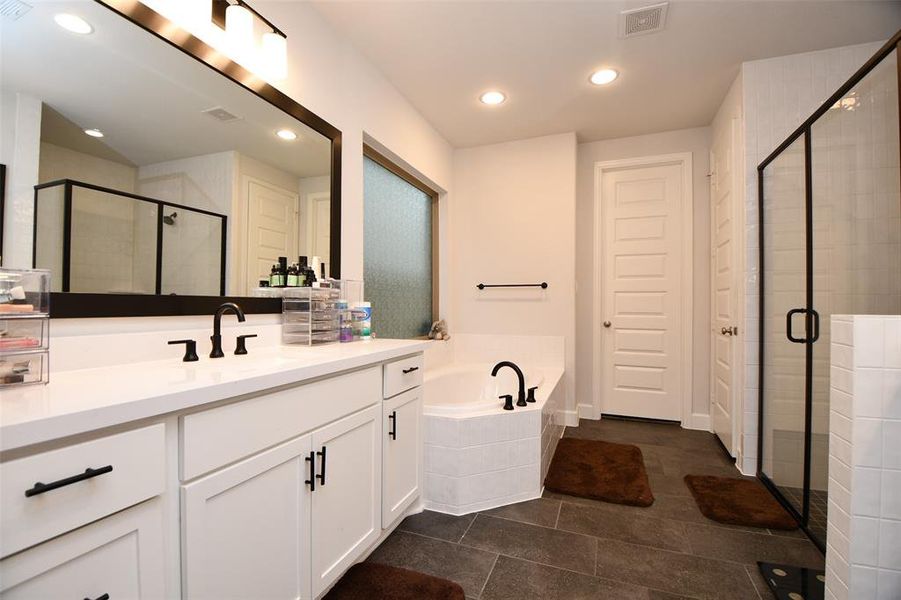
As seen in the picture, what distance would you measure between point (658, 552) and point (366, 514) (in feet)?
3.99

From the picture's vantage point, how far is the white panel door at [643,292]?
11.5 ft

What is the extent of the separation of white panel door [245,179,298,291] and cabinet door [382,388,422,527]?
0.77 meters

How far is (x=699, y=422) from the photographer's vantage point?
11.0 ft

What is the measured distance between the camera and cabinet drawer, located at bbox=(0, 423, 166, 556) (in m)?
0.60

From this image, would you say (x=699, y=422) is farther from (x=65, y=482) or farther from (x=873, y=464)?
(x=65, y=482)

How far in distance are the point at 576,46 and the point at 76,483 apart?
107 inches

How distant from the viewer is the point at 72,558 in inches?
26.8

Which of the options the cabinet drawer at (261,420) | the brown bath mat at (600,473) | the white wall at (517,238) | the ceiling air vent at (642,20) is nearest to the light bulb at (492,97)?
the white wall at (517,238)

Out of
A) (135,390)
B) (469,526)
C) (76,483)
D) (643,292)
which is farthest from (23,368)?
(643,292)

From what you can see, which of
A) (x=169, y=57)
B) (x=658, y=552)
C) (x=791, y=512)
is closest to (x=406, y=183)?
(x=169, y=57)

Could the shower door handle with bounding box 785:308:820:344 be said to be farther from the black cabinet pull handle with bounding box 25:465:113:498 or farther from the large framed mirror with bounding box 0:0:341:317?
the black cabinet pull handle with bounding box 25:465:113:498

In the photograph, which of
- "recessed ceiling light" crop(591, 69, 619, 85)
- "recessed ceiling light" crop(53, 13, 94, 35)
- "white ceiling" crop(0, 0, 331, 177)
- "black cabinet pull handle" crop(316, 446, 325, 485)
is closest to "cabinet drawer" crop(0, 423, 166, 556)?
"black cabinet pull handle" crop(316, 446, 325, 485)

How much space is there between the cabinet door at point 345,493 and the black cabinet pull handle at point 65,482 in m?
0.58

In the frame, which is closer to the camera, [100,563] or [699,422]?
[100,563]
